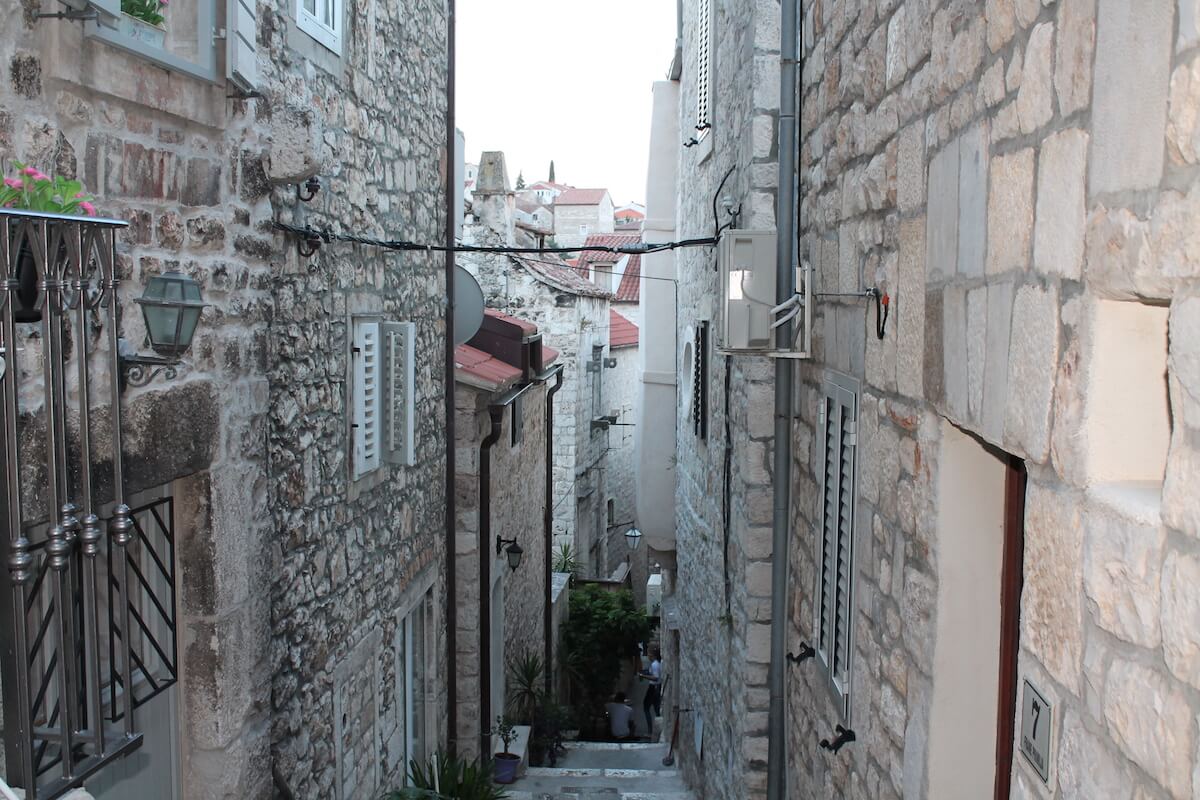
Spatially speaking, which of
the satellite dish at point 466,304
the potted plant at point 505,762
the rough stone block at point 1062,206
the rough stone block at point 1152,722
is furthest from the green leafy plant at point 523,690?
the rough stone block at point 1152,722

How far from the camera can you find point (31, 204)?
2383 mm

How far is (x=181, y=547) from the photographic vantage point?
3697 mm

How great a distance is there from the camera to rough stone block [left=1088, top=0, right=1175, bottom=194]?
1567mm

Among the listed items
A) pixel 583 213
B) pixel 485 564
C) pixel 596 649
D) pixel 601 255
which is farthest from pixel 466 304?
pixel 583 213

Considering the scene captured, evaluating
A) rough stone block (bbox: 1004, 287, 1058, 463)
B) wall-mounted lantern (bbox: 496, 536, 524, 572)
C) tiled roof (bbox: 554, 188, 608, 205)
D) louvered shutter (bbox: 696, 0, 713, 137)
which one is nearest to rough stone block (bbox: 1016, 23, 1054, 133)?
rough stone block (bbox: 1004, 287, 1058, 463)

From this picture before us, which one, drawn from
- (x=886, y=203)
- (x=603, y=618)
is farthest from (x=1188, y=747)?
(x=603, y=618)

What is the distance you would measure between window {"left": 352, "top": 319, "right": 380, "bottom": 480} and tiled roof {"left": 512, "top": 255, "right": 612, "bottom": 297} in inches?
454

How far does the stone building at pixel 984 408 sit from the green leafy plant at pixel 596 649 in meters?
11.0

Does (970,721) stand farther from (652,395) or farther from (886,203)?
(652,395)

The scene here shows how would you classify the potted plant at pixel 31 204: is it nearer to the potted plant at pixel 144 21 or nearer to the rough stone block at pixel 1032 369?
the potted plant at pixel 144 21

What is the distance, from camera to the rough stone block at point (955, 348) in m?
2.51

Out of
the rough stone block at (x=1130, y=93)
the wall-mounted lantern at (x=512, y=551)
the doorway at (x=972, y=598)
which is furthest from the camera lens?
the wall-mounted lantern at (x=512, y=551)

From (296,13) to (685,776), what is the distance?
760cm

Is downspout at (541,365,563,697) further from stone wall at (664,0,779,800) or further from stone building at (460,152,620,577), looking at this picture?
stone building at (460,152,620,577)
